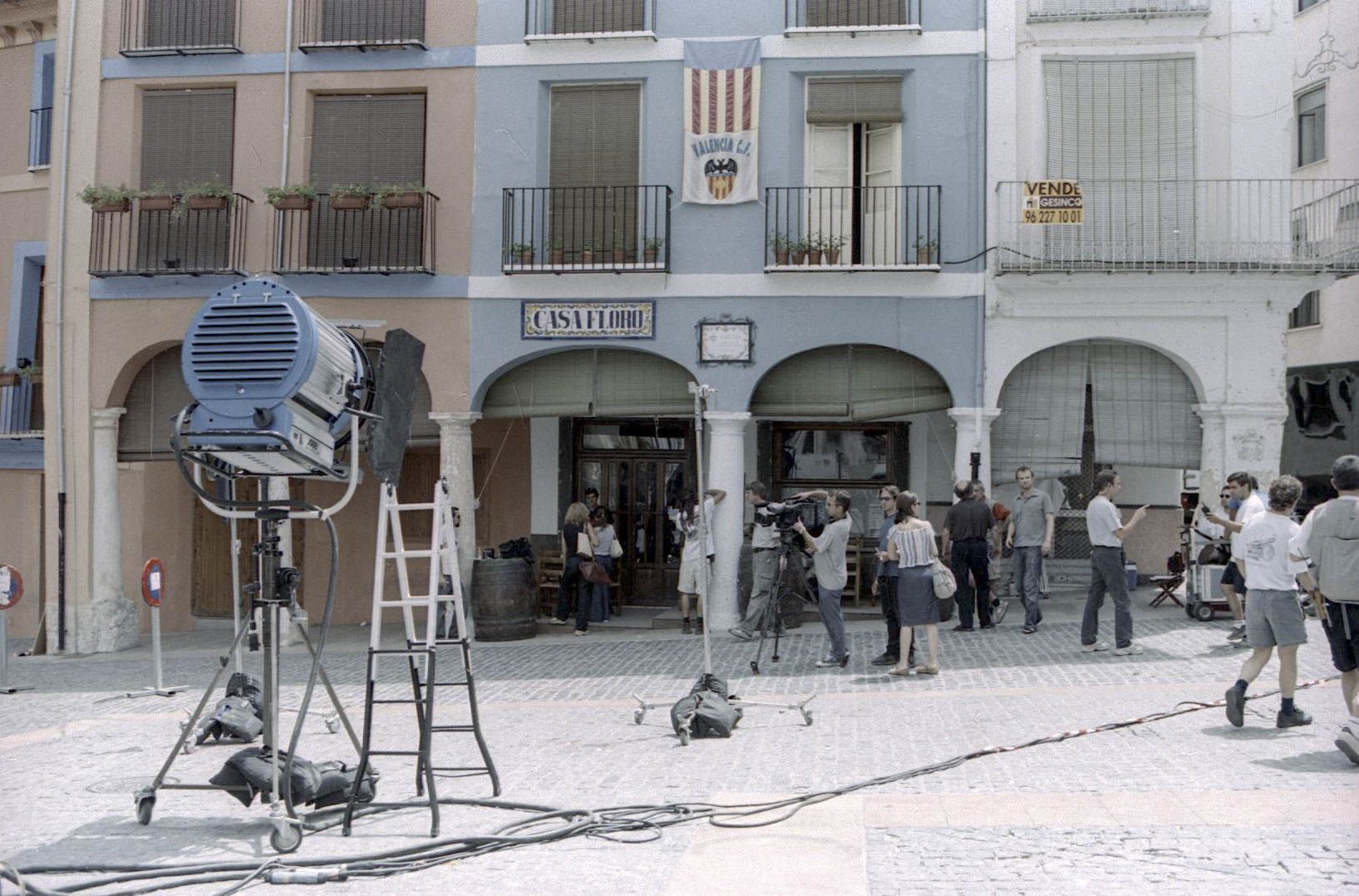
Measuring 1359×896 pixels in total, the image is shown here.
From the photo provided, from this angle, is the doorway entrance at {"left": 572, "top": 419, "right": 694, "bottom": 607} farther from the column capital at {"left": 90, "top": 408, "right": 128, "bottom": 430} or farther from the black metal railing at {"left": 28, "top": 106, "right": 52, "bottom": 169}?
the black metal railing at {"left": 28, "top": 106, "right": 52, "bottom": 169}

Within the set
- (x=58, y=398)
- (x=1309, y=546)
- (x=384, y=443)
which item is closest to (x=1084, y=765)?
(x=1309, y=546)

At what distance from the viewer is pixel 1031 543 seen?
49.6ft

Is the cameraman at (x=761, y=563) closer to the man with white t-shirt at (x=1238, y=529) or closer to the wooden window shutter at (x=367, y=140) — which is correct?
the man with white t-shirt at (x=1238, y=529)

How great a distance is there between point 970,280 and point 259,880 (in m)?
12.5

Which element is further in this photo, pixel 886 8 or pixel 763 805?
pixel 886 8

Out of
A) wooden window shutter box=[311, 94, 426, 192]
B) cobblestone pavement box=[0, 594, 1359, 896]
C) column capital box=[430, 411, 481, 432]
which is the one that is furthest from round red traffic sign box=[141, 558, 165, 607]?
wooden window shutter box=[311, 94, 426, 192]

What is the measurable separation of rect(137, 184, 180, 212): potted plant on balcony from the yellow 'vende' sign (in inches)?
429

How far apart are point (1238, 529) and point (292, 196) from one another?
11.9 meters

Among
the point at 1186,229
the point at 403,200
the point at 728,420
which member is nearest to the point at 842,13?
the point at 1186,229

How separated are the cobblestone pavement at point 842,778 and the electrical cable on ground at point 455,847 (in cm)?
10

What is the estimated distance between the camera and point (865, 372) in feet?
56.9

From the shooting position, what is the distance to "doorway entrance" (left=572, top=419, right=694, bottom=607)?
1977 centimetres

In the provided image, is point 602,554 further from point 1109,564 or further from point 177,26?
point 177,26

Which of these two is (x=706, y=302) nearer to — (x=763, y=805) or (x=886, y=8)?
(x=886, y=8)
